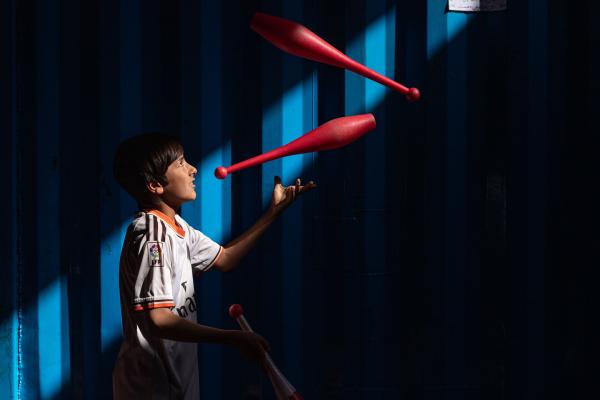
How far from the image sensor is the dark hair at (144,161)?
2.23 meters

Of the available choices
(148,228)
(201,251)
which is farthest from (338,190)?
(148,228)

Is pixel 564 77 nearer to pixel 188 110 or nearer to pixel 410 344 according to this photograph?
pixel 410 344

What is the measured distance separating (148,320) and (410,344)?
1.14m

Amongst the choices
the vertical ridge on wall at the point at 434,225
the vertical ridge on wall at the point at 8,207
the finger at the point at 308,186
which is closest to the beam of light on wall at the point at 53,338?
the vertical ridge on wall at the point at 8,207

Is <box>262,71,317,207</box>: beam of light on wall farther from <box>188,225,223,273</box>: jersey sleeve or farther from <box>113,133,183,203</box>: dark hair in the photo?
<box>113,133,183,203</box>: dark hair

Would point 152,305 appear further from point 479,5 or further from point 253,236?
point 479,5

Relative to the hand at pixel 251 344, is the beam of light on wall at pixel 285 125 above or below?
above

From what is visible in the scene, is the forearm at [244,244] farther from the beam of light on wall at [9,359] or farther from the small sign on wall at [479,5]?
the small sign on wall at [479,5]

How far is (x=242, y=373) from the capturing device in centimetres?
285

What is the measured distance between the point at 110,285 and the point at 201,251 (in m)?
0.53

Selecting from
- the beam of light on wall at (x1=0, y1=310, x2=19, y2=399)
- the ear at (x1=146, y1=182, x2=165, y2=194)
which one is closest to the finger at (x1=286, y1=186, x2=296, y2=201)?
the ear at (x1=146, y1=182, x2=165, y2=194)

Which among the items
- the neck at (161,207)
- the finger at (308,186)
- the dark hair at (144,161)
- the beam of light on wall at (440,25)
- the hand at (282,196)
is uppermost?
the beam of light on wall at (440,25)

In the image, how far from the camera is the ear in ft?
7.32

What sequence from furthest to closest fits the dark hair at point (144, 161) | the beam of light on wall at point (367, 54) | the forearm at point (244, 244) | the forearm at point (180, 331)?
1. the beam of light on wall at point (367, 54)
2. the forearm at point (244, 244)
3. the dark hair at point (144, 161)
4. the forearm at point (180, 331)
